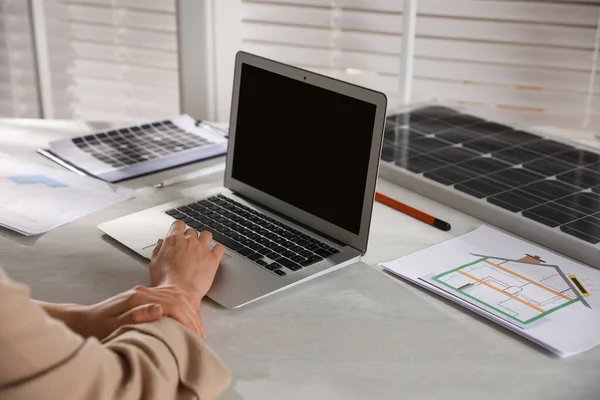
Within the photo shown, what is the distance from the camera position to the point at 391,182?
5.03ft

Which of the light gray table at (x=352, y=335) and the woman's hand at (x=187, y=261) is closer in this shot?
the light gray table at (x=352, y=335)

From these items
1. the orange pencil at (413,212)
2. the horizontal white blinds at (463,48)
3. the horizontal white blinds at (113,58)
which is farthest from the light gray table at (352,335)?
the horizontal white blinds at (113,58)

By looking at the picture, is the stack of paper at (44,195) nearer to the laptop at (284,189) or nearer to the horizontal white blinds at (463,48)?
the laptop at (284,189)

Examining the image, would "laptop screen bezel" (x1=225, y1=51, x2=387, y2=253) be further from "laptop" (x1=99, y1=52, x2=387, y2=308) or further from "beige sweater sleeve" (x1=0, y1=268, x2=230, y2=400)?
"beige sweater sleeve" (x1=0, y1=268, x2=230, y2=400)

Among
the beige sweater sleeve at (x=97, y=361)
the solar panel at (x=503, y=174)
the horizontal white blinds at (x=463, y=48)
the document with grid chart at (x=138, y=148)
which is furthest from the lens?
the horizontal white blinds at (x=463, y=48)

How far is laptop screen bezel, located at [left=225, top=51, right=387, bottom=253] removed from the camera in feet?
3.82

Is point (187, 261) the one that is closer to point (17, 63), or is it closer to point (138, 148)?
point (138, 148)

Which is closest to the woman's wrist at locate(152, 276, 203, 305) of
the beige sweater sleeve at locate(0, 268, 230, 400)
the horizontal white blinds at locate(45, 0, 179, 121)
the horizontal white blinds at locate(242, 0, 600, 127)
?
the beige sweater sleeve at locate(0, 268, 230, 400)

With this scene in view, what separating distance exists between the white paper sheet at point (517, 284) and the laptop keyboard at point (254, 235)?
0.42 feet

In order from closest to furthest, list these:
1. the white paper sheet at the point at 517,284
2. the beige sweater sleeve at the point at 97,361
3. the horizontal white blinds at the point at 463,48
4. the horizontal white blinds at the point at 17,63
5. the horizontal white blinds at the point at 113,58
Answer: the beige sweater sleeve at the point at 97,361 < the white paper sheet at the point at 517,284 < the horizontal white blinds at the point at 463,48 < the horizontal white blinds at the point at 113,58 < the horizontal white blinds at the point at 17,63

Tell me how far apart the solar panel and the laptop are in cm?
29

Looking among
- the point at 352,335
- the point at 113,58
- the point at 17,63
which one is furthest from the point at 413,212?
the point at 17,63

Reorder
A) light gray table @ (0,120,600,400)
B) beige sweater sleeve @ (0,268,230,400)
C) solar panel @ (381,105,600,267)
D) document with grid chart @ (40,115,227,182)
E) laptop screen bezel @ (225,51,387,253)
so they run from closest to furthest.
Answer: beige sweater sleeve @ (0,268,230,400)
light gray table @ (0,120,600,400)
laptop screen bezel @ (225,51,387,253)
solar panel @ (381,105,600,267)
document with grid chart @ (40,115,227,182)

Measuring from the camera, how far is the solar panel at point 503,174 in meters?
1.29
